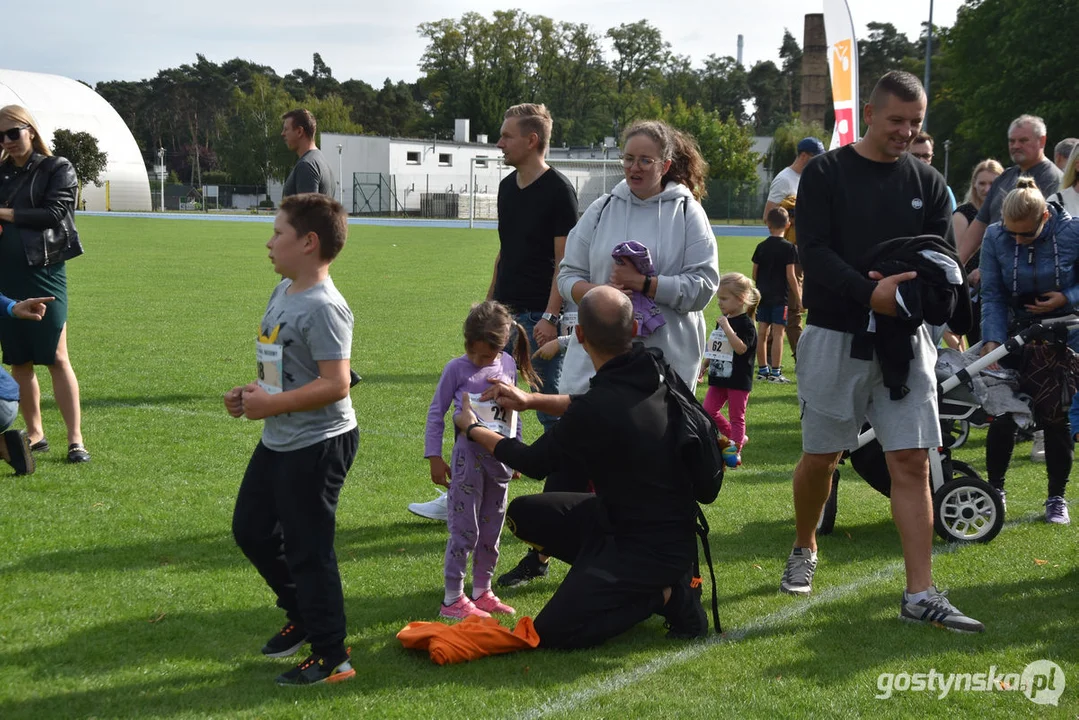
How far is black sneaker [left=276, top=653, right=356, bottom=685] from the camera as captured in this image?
3.90 metres

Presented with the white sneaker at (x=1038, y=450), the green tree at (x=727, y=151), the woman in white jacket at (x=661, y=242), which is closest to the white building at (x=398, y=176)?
the green tree at (x=727, y=151)

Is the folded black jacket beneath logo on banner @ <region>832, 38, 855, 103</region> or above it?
beneath

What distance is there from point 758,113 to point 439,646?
5215 inches

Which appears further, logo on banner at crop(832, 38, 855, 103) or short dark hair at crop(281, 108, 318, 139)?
logo on banner at crop(832, 38, 855, 103)

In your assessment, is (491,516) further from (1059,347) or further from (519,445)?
(1059,347)

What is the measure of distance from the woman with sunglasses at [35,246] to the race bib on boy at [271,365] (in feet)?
12.3

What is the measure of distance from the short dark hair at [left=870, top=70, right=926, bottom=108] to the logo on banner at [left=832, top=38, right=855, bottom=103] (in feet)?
38.5

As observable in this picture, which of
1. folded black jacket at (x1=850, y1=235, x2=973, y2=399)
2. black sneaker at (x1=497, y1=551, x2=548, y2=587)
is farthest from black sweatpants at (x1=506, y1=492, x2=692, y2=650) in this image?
folded black jacket at (x1=850, y1=235, x2=973, y2=399)

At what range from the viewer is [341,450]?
3.97 metres

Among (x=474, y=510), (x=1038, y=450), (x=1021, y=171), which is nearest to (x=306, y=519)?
(x=474, y=510)

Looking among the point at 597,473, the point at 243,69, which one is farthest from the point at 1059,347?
the point at 243,69

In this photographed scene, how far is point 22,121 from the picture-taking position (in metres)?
6.93

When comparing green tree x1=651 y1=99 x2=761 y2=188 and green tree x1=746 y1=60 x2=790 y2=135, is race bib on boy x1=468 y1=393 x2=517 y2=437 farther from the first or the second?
green tree x1=746 y1=60 x2=790 y2=135

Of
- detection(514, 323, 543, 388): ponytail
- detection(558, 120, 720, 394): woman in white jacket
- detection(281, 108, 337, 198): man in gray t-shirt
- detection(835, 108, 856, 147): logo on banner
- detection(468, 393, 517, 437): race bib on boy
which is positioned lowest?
detection(468, 393, 517, 437): race bib on boy
